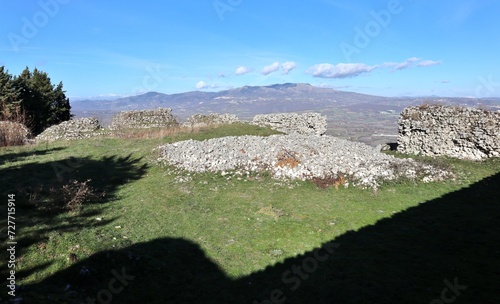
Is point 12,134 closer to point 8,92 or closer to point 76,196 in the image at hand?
point 8,92

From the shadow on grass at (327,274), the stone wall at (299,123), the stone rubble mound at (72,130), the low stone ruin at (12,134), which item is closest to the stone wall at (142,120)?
the stone rubble mound at (72,130)

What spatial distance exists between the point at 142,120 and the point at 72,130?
26.4 feet

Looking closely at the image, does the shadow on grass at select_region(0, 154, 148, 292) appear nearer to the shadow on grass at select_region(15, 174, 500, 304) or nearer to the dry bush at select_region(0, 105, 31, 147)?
the shadow on grass at select_region(15, 174, 500, 304)

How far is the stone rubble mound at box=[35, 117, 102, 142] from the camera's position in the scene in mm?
31284

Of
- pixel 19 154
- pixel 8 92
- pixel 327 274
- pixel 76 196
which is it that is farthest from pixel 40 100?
pixel 327 274

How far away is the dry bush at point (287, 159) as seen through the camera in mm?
17706

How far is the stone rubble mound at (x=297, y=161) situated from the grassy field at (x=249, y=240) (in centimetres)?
91

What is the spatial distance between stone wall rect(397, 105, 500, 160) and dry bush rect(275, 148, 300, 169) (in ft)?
36.3

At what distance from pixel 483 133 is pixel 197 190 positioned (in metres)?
19.8

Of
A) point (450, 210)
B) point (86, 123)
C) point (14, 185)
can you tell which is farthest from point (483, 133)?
point (86, 123)

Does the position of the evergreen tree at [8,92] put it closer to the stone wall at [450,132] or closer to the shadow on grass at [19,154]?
the shadow on grass at [19,154]

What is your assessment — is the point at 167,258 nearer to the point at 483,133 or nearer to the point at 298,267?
the point at 298,267

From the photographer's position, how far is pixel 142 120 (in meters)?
38.2

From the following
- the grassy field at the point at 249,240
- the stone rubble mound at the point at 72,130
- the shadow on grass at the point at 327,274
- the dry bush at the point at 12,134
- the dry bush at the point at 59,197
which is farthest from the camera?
the stone rubble mound at the point at 72,130
